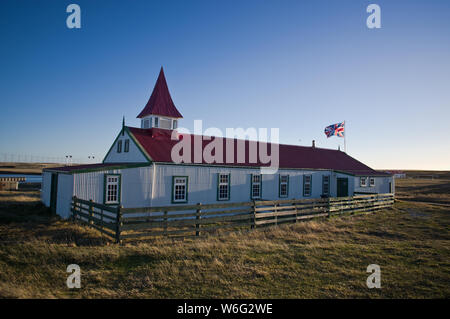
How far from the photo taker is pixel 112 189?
50.9ft

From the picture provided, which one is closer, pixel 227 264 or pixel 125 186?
pixel 227 264

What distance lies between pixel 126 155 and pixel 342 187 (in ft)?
68.6

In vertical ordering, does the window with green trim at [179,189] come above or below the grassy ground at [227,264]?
above

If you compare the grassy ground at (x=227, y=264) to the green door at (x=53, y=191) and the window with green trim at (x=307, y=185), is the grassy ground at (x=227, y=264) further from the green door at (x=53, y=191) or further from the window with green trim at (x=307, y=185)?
the window with green trim at (x=307, y=185)

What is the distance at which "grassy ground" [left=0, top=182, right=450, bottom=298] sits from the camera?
660 cm

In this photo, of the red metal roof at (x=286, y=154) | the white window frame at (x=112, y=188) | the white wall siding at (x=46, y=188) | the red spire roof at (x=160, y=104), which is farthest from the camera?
the red spire roof at (x=160, y=104)

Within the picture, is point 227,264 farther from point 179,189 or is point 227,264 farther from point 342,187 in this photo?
point 342,187

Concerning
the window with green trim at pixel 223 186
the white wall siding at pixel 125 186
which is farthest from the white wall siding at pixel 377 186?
the white wall siding at pixel 125 186

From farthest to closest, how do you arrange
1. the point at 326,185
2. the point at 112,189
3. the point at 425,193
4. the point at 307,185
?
the point at 425,193
the point at 326,185
the point at 307,185
the point at 112,189

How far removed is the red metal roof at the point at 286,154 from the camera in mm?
18227

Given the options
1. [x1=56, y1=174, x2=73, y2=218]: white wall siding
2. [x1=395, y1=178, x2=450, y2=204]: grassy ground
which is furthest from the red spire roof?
[x1=395, y1=178, x2=450, y2=204]: grassy ground

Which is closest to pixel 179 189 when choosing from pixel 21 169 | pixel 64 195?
pixel 64 195

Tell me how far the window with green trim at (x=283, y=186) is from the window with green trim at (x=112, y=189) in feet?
43.7
